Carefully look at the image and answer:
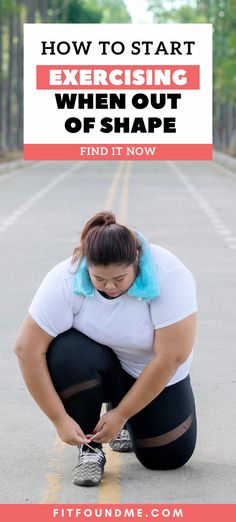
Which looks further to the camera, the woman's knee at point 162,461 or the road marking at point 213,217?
the road marking at point 213,217

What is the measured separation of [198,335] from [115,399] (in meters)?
4.36

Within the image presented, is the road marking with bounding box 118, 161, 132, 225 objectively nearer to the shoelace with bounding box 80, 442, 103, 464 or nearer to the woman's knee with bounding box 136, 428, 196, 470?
the woman's knee with bounding box 136, 428, 196, 470

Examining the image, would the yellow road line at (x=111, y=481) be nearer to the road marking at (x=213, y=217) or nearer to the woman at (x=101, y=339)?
the woman at (x=101, y=339)

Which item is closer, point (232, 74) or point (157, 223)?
point (157, 223)

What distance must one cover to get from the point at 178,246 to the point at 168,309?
11.5 meters

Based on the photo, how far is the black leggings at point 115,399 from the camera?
6.16 metres

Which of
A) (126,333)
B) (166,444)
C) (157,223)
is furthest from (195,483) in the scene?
(157,223)

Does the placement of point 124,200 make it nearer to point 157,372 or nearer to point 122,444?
point 122,444

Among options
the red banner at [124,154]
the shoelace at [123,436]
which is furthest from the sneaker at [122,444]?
the red banner at [124,154]

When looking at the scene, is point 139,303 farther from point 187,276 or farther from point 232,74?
point 232,74

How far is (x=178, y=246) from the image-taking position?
17.5 metres

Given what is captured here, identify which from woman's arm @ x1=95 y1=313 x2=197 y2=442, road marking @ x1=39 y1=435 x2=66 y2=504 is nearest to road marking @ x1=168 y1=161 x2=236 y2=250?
road marking @ x1=39 y1=435 x2=66 y2=504

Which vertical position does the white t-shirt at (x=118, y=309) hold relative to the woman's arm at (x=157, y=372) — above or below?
above
